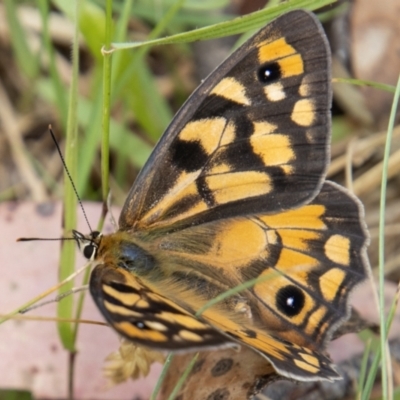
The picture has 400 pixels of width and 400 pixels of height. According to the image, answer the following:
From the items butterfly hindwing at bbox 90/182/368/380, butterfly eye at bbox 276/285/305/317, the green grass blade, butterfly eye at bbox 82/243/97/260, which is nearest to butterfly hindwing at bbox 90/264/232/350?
butterfly hindwing at bbox 90/182/368/380

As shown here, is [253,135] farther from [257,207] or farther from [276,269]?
[276,269]

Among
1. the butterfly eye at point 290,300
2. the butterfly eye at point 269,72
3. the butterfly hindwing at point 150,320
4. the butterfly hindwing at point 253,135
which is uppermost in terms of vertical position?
the butterfly eye at point 269,72

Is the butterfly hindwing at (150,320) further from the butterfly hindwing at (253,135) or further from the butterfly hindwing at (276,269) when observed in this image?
the butterfly hindwing at (253,135)

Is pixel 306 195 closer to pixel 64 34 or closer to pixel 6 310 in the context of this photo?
pixel 6 310

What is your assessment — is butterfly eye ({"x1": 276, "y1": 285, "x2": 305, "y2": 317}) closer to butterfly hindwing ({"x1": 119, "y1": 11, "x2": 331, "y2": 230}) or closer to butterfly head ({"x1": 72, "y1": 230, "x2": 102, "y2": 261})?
butterfly hindwing ({"x1": 119, "y1": 11, "x2": 331, "y2": 230})

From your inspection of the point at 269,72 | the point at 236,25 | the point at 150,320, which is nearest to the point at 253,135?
the point at 269,72

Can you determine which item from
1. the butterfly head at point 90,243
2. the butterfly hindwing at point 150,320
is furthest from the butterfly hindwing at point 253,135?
the butterfly hindwing at point 150,320

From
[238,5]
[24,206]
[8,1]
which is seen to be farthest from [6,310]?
[238,5]
